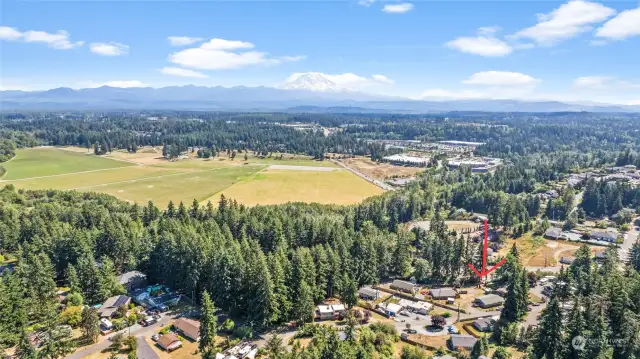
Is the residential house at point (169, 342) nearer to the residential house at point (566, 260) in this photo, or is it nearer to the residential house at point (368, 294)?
the residential house at point (368, 294)

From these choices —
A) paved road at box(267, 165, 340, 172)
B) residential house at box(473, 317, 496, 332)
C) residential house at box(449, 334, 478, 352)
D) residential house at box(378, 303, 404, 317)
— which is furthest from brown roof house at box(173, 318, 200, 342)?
paved road at box(267, 165, 340, 172)

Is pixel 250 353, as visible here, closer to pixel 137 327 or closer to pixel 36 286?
pixel 137 327

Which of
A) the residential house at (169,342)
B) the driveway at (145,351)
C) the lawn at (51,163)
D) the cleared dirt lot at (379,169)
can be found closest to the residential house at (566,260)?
the residential house at (169,342)

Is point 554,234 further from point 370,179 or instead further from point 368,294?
point 370,179

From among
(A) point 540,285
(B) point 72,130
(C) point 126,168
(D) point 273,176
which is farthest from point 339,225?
(B) point 72,130

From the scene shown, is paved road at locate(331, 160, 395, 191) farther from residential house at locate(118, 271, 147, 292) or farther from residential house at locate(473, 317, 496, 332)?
residential house at locate(118, 271, 147, 292)

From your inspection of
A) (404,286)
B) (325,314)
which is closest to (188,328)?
(325,314)
